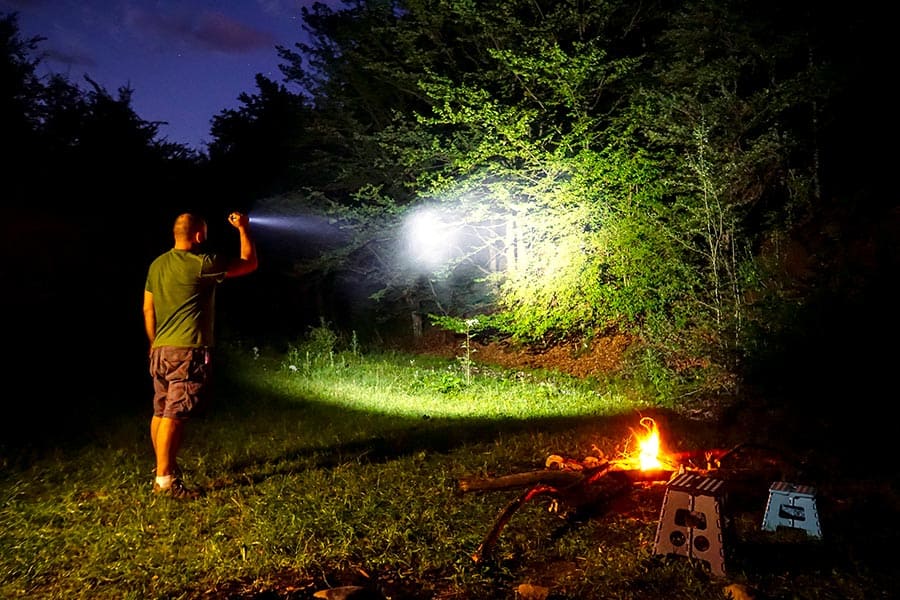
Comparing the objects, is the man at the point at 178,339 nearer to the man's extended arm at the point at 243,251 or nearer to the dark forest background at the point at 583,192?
the man's extended arm at the point at 243,251

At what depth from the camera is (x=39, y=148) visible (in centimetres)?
1391

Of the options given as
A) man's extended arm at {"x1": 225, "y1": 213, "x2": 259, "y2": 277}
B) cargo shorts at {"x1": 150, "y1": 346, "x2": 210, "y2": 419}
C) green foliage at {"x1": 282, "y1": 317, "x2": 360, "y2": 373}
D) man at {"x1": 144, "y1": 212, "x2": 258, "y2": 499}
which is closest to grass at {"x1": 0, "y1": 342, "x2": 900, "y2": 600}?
man at {"x1": 144, "y1": 212, "x2": 258, "y2": 499}

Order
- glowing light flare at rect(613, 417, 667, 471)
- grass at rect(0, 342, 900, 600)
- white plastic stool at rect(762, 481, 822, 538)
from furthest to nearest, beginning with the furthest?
glowing light flare at rect(613, 417, 667, 471), white plastic stool at rect(762, 481, 822, 538), grass at rect(0, 342, 900, 600)

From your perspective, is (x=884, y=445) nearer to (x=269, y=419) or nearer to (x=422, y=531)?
(x=422, y=531)

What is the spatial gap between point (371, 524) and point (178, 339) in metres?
1.80

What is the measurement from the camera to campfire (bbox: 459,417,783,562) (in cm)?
424

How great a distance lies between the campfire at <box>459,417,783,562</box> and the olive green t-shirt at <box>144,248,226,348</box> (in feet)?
6.99

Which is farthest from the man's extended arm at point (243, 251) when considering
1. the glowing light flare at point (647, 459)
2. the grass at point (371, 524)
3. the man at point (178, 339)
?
the glowing light flare at point (647, 459)

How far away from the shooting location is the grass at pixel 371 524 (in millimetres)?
3238

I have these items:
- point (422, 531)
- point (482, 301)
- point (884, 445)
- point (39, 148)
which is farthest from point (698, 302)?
point (39, 148)

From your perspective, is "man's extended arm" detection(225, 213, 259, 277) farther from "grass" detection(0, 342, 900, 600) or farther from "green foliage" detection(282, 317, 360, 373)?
"green foliage" detection(282, 317, 360, 373)

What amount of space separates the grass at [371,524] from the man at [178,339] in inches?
15.7

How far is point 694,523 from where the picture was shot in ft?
11.2

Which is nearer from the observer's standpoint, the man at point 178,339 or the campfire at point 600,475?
the campfire at point 600,475
